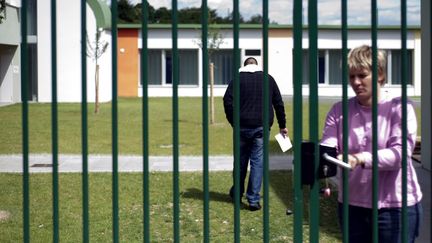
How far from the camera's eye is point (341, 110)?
3969 millimetres

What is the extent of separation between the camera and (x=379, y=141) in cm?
394

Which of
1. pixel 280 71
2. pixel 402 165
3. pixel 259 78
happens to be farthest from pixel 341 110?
pixel 280 71

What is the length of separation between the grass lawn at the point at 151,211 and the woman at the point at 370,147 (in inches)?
123

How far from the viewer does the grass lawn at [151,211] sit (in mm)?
7418

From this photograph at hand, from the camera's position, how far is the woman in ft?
12.8

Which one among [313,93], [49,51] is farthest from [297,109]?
[49,51]

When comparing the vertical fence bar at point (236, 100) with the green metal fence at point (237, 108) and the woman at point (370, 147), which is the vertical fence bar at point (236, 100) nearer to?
the green metal fence at point (237, 108)

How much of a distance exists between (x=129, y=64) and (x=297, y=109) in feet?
121

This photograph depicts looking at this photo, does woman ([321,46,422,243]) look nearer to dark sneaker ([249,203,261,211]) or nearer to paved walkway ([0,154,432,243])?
dark sneaker ([249,203,261,211])

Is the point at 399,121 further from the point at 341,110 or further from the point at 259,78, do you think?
the point at 259,78

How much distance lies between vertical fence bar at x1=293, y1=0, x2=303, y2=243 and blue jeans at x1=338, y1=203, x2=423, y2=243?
0.28 meters

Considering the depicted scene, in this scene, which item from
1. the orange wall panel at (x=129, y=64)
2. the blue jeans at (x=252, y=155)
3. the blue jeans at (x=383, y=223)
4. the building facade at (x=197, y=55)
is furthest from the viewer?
the orange wall panel at (x=129, y=64)

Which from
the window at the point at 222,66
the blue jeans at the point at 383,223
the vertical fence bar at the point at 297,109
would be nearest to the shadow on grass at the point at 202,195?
the blue jeans at the point at 383,223

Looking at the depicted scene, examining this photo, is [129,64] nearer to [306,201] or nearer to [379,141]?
[306,201]
